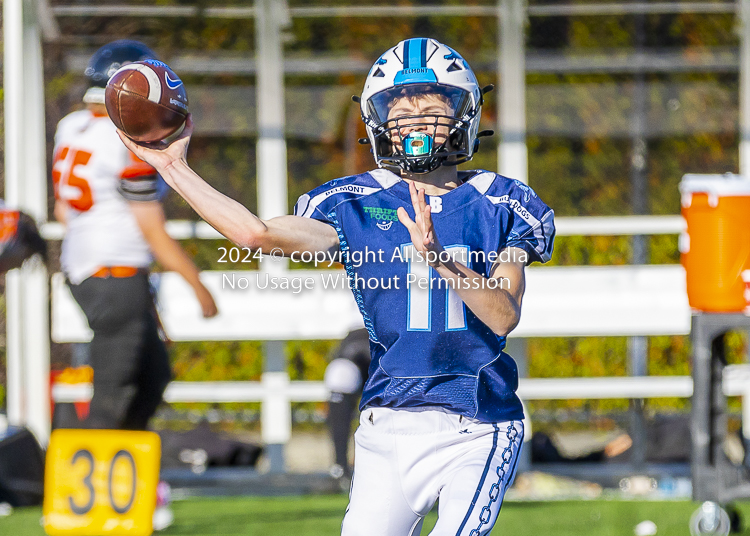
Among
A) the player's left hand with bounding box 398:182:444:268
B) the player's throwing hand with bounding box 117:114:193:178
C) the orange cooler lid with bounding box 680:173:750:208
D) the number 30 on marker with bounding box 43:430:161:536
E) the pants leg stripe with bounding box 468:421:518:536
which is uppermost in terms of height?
the player's throwing hand with bounding box 117:114:193:178

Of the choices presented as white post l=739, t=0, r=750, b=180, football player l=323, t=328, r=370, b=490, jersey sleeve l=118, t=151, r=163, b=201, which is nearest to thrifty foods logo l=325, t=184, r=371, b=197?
jersey sleeve l=118, t=151, r=163, b=201

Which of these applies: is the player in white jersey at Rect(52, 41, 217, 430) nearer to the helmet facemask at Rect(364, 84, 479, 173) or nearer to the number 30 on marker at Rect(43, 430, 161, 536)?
the number 30 on marker at Rect(43, 430, 161, 536)

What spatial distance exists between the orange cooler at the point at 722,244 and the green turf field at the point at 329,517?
1.14 m

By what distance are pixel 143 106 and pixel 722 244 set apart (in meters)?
2.85

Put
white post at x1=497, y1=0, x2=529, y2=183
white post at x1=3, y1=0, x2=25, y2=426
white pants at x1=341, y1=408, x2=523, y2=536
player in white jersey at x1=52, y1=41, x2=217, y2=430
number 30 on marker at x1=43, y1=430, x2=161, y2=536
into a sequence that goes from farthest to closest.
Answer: white post at x1=497, y1=0, x2=529, y2=183
white post at x1=3, y1=0, x2=25, y2=426
player in white jersey at x1=52, y1=41, x2=217, y2=430
number 30 on marker at x1=43, y1=430, x2=161, y2=536
white pants at x1=341, y1=408, x2=523, y2=536

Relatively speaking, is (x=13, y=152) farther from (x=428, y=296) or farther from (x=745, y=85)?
(x=745, y=85)

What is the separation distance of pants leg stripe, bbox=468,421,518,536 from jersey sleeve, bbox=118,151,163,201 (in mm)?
2407

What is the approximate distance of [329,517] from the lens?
5105mm

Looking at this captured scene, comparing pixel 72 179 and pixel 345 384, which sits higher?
pixel 72 179

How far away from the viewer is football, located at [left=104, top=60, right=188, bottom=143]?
2.31 meters

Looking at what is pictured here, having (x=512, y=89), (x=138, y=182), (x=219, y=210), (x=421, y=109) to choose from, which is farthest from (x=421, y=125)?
(x=512, y=89)

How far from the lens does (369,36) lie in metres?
6.94

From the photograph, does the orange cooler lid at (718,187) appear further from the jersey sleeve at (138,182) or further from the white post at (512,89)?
A: the jersey sleeve at (138,182)

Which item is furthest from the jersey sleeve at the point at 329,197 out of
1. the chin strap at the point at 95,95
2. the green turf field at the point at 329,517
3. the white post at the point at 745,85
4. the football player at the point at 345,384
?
the white post at the point at 745,85
